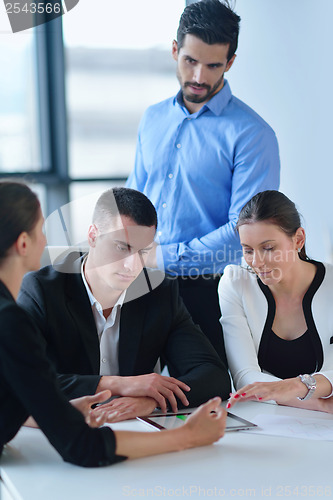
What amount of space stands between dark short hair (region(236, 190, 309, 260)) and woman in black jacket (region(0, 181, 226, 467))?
2.70 ft

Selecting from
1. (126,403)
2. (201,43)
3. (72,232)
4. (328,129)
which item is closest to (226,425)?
(126,403)

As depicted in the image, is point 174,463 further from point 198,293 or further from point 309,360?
point 198,293

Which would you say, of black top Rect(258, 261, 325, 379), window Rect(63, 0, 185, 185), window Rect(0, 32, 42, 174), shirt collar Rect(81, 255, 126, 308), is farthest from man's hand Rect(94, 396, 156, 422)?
window Rect(63, 0, 185, 185)

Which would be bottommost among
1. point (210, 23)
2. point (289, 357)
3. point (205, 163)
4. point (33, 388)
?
point (289, 357)

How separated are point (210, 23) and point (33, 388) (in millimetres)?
1712

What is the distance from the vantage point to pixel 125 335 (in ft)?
5.83

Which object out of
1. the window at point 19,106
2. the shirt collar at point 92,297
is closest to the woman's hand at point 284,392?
the shirt collar at point 92,297

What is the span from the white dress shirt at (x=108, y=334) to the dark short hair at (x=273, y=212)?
0.49 m

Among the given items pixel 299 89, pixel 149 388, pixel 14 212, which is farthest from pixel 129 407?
pixel 299 89

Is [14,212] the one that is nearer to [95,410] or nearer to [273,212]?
[95,410]

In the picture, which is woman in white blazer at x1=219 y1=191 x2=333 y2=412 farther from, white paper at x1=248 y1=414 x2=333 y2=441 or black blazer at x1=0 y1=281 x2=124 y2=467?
black blazer at x1=0 y1=281 x2=124 y2=467

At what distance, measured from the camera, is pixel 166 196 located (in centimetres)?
255

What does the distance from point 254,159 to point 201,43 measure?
0.49 metres

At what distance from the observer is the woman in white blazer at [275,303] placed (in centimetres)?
185
